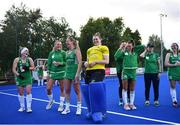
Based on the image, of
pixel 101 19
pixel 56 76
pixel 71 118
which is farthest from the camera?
pixel 101 19

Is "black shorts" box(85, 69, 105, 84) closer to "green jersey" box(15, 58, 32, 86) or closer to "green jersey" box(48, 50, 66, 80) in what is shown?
"green jersey" box(48, 50, 66, 80)

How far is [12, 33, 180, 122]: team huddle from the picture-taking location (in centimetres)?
778

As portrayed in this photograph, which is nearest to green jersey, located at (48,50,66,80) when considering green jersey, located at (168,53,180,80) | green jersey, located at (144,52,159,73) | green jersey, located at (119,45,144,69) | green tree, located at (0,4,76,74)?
green jersey, located at (119,45,144,69)

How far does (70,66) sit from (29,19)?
115 ft

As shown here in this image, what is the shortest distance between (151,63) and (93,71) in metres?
2.98

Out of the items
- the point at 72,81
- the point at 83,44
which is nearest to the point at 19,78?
the point at 72,81

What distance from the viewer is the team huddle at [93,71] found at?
25.5ft

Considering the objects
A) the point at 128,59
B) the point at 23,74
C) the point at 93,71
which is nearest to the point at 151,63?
the point at 128,59

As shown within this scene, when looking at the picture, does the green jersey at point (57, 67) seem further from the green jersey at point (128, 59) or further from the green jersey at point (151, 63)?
the green jersey at point (151, 63)

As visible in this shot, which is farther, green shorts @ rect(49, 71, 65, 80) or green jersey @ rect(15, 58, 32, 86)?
green jersey @ rect(15, 58, 32, 86)

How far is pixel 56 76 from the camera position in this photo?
929 centimetres

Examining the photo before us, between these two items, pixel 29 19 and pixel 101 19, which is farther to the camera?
pixel 101 19

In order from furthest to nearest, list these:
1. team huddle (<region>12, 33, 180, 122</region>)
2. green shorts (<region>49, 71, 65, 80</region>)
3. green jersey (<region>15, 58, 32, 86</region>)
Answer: green jersey (<region>15, 58, 32, 86</region>) < green shorts (<region>49, 71, 65, 80</region>) < team huddle (<region>12, 33, 180, 122</region>)

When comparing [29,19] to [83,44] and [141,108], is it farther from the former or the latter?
[141,108]
